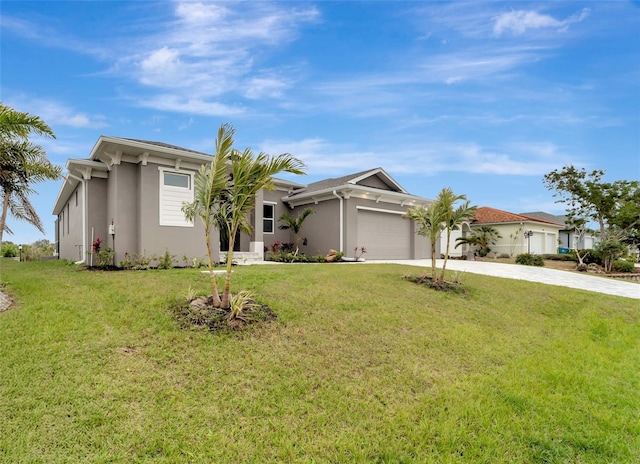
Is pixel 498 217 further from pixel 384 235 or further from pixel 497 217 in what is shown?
pixel 384 235

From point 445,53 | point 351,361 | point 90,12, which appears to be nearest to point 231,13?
point 90,12

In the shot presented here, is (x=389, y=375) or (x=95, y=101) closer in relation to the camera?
(x=389, y=375)

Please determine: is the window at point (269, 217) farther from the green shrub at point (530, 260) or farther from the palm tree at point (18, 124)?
the green shrub at point (530, 260)

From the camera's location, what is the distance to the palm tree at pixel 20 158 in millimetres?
6604

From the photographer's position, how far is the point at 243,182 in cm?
546

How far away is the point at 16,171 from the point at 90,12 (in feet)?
14.4

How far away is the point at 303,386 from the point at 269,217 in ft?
47.0

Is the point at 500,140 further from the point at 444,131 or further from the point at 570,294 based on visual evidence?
the point at 570,294

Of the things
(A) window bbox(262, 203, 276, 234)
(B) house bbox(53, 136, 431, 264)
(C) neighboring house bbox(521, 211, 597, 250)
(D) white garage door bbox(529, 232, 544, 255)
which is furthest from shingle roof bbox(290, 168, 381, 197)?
(C) neighboring house bbox(521, 211, 597, 250)

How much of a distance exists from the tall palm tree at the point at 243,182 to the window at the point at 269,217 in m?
11.7

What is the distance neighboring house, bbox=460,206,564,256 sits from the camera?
86.3 ft

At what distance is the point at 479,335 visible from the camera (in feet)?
19.4

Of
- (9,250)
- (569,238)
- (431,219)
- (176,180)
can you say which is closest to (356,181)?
(431,219)

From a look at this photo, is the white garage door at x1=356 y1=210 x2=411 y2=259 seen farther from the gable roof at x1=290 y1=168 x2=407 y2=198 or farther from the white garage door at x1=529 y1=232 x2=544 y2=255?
the white garage door at x1=529 y1=232 x2=544 y2=255
